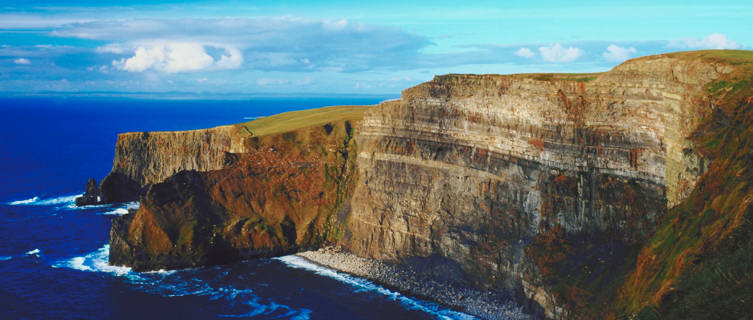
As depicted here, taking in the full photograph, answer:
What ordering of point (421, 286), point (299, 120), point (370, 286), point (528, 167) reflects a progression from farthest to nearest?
point (299, 120)
point (370, 286)
point (421, 286)
point (528, 167)

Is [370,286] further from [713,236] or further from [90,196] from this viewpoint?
[90,196]

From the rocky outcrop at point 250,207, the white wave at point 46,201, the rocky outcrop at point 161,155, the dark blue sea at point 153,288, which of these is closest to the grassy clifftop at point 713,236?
the dark blue sea at point 153,288

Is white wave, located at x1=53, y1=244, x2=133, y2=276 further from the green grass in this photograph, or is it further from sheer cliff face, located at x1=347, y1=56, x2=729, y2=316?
sheer cliff face, located at x1=347, y1=56, x2=729, y2=316

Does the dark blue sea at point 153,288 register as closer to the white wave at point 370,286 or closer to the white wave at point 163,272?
the white wave at point 370,286

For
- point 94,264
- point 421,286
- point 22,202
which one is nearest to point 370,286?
point 421,286

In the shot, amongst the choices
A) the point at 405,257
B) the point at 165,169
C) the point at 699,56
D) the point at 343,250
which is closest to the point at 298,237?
the point at 343,250

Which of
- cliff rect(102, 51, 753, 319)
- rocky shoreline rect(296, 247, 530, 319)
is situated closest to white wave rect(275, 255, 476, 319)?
rocky shoreline rect(296, 247, 530, 319)

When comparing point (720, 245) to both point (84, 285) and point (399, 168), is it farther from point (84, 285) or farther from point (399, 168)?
point (84, 285)
